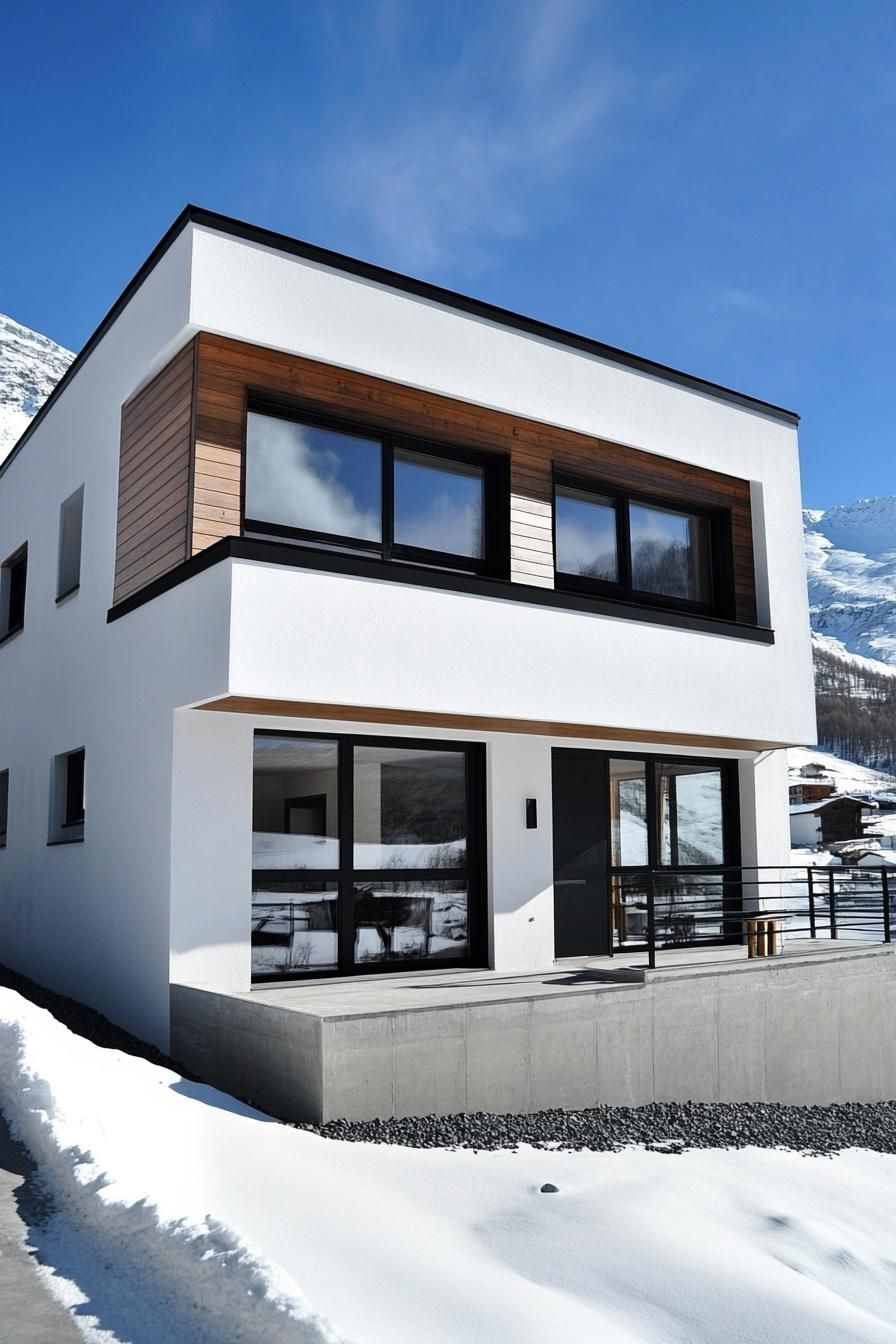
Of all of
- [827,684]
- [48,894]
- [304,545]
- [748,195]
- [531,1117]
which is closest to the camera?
[531,1117]

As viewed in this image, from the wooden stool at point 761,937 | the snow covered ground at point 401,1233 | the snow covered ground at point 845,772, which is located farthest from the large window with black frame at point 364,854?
the snow covered ground at point 845,772

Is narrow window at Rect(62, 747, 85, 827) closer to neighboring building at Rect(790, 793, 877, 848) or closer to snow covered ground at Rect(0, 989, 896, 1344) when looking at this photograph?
snow covered ground at Rect(0, 989, 896, 1344)

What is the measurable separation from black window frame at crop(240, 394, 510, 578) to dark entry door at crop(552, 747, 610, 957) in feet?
7.21

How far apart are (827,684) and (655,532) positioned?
131m

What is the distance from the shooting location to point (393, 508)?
9.98 m

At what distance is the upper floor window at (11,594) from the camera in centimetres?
1427

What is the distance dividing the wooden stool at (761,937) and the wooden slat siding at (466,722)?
1854 mm

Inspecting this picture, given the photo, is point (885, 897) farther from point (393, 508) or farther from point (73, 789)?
point (73, 789)

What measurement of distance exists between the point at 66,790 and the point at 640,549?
21.8 feet

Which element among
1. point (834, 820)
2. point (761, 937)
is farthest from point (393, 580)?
point (834, 820)

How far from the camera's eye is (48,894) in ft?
37.0

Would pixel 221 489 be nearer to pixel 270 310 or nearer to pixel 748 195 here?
pixel 270 310

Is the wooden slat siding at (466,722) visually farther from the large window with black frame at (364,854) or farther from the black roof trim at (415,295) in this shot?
the black roof trim at (415,295)

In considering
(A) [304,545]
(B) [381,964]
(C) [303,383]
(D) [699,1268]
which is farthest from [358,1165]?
(C) [303,383]
